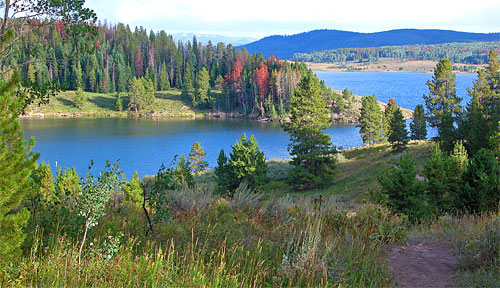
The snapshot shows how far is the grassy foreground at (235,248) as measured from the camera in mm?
3572

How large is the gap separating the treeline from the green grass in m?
3.99

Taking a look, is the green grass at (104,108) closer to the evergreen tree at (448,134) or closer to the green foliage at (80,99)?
the green foliage at (80,99)

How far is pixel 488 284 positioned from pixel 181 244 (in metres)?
3.46

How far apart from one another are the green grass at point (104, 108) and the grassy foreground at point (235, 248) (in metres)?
90.6

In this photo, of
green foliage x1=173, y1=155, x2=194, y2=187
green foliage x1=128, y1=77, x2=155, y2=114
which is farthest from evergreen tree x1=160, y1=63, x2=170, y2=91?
green foliage x1=173, y1=155, x2=194, y2=187

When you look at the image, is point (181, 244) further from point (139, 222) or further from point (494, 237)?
point (494, 237)

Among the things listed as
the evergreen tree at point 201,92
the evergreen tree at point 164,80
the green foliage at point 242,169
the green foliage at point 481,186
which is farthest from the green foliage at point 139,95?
the green foliage at point 481,186

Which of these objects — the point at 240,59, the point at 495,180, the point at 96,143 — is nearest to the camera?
the point at 495,180

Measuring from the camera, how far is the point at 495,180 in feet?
38.4

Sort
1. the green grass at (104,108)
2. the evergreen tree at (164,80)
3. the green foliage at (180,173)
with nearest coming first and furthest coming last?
the green foliage at (180,173) < the green grass at (104,108) < the evergreen tree at (164,80)

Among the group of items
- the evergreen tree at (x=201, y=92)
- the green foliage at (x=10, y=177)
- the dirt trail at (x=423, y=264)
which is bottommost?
the dirt trail at (x=423, y=264)

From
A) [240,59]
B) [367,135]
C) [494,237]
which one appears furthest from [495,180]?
[240,59]

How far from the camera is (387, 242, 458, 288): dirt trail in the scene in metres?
4.64

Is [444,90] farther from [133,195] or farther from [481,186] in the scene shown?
[133,195]
